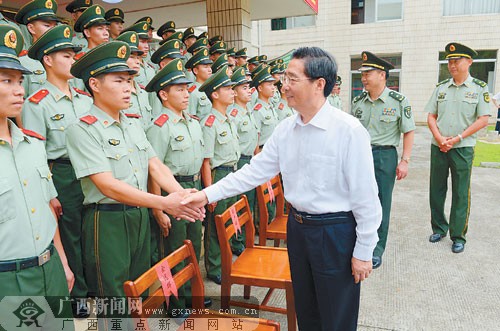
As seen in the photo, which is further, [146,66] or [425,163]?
[425,163]

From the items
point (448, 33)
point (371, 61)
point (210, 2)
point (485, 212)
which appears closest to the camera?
point (371, 61)

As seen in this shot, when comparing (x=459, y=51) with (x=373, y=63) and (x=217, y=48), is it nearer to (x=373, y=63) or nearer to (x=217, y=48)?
(x=373, y=63)

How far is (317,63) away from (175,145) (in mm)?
1409

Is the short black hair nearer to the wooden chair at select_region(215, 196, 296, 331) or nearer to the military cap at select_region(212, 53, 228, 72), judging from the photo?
the wooden chair at select_region(215, 196, 296, 331)

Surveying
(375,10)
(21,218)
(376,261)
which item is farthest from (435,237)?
(375,10)

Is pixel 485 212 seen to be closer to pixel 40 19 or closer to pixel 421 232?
pixel 421 232

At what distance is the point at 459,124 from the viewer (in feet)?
12.7

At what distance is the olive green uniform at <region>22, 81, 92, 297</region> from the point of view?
2.52 meters

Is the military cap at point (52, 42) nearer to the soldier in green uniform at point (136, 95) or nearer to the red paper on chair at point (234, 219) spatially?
the soldier in green uniform at point (136, 95)

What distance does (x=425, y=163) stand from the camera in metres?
8.34

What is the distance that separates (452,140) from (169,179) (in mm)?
2882

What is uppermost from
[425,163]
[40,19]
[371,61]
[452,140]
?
[40,19]

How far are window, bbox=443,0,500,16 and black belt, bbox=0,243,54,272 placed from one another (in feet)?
53.3

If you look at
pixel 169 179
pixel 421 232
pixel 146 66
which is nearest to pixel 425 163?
pixel 421 232
